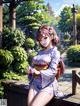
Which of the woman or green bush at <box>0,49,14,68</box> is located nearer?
the woman

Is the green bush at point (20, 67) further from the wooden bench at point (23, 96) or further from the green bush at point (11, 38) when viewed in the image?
the wooden bench at point (23, 96)

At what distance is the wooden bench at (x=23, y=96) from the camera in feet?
14.8

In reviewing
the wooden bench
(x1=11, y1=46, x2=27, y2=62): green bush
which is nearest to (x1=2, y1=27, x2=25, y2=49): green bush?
(x1=11, y1=46, x2=27, y2=62): green bush

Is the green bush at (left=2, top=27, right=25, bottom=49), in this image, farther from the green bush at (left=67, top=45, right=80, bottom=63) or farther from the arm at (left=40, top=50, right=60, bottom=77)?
the arm at (left=40, top=50, right=60, bottom=77)

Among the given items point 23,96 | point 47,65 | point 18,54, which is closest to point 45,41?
point 47,65

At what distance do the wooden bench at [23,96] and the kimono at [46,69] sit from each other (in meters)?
0.49

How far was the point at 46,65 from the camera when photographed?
3826mm

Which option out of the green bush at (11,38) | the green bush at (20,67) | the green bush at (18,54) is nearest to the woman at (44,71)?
the green bush at (18,54)

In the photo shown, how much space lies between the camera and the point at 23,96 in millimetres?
5750

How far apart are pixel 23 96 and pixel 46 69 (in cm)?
210

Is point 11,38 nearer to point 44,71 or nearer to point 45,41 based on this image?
point 45,41

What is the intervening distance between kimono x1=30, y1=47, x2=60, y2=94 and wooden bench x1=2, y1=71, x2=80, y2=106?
1.60 feet

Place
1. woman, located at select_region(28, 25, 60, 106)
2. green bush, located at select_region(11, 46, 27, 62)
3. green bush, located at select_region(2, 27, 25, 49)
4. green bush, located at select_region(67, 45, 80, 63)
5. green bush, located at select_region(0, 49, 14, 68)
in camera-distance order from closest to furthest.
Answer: woman, located at select_region(28, 25, 60, 106), green bush, located at select_region(0, 49, 14, 68), green bush, located at select_region(11, 46, 27, 62), green bush, located at select_region(2, 27, 25, 49), green bush, located at select_region(67, 45, 80, 63)

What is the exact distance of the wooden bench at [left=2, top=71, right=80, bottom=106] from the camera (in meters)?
4.52
